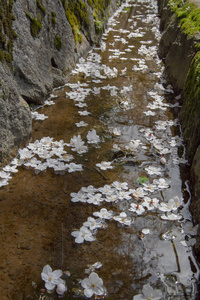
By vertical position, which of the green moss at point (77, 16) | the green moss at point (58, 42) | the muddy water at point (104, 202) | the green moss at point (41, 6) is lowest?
the muddy water at point (104, 202)

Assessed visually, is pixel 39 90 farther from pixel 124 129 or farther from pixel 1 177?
pixel 1 177

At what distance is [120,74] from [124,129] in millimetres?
2341

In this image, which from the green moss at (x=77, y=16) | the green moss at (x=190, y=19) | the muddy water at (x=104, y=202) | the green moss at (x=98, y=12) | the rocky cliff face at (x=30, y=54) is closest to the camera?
the muddy water at (x=104, y=202)

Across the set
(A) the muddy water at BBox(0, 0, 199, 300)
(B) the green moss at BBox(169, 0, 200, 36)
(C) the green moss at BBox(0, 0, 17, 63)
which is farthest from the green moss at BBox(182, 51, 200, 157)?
(C) the green moss at BBox(0, 0, 17, 63)

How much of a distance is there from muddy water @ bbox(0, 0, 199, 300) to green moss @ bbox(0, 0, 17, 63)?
103cm

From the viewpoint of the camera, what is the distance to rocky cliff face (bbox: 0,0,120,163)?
3.18 m

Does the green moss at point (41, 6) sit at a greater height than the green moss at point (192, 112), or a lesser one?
greater

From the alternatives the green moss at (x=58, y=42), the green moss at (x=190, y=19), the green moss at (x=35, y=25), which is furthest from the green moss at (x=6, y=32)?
the green moss at (x=190, y=19)

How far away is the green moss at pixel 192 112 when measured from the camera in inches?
129

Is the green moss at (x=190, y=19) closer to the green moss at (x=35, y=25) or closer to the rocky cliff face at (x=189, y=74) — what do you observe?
the rocky cliff face at (x=189, y=74)

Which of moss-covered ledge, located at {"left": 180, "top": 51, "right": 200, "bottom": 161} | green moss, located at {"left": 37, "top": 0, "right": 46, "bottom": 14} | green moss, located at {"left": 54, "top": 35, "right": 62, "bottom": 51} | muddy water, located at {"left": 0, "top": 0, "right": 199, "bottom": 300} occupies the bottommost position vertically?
muddy water, located at {"left": 0, "top": 0, "right": 199, "bottom": 300}

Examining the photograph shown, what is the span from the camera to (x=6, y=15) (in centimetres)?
354

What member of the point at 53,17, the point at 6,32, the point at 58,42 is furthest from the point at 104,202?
the point at 53,17

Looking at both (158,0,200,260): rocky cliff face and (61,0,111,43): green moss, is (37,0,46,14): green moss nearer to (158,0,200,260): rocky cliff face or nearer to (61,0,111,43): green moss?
(61,0,111,43): green moss
